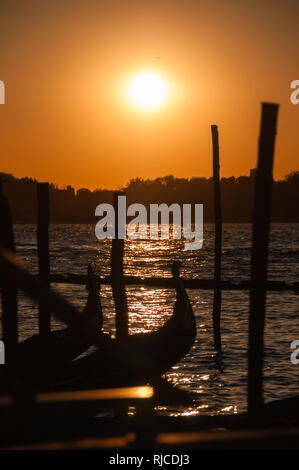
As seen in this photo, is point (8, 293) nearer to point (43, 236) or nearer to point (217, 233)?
point (43, 236)

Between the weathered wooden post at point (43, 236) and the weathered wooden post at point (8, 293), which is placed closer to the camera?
the weathered wooden post at point (8, 293)

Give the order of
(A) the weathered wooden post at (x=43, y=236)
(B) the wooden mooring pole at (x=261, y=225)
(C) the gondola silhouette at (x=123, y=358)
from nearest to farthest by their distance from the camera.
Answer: (B) the wooden mooring pole at (x=261, y=225), (C) the gondola silhouette at (x=123, y=358), (A) the weathered wooden post at (x=43, y=236)

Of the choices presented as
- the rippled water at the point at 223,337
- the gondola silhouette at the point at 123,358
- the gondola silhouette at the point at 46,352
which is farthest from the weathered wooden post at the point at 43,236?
the rippled water at the point at 223,337

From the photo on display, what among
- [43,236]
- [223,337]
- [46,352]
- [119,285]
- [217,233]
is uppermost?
[43,236]

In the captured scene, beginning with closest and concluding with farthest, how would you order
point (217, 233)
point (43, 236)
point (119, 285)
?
point (119, 285), point (43, 236), point (217, 233)

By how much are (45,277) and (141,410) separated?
21.9 ft

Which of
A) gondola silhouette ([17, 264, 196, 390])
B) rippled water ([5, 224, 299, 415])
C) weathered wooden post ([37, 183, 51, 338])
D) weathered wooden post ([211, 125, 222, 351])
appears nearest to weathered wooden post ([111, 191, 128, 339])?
gondola silhouette ([17, 264, 196, 390])

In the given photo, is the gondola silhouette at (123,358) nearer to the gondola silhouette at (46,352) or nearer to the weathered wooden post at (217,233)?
the gondola silhouette at (46,352)

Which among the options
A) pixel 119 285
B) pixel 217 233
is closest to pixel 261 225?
pixel 119 285

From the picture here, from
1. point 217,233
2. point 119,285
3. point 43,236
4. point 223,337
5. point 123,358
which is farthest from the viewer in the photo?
point 223,337

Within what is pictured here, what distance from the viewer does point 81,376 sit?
790 centimetres

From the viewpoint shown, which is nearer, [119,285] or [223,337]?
[119,285]
